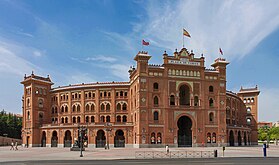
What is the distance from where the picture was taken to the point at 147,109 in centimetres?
8225

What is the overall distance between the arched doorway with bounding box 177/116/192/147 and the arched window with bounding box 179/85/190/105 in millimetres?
4553

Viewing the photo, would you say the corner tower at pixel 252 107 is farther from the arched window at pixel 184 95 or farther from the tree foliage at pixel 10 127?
the tree foliage at pixel 10 127

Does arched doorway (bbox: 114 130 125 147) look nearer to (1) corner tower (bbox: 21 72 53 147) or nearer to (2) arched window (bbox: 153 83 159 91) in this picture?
(2) arched window (bbox: 153 83 159 91)

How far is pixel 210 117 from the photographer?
8794 centimetres

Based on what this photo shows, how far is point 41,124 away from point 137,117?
34.4 metres

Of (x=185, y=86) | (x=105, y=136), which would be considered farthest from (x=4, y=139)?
(x=185, y=86)

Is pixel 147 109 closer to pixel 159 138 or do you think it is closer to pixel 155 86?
pixel 155 86

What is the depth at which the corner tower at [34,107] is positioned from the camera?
100250 millimetres

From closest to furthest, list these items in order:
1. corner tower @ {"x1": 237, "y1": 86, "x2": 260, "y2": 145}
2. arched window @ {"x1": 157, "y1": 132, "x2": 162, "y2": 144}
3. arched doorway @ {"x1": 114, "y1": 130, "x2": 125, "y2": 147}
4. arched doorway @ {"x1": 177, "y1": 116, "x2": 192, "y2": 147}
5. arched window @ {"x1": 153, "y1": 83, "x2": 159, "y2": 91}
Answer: arched window @ {"x1": 157, "y1": 132, "x2": 162, "y2": 144}
arched window @ {"x1": 153, "y1": 83, "x2": 159, "y2": 91}
arched doorway @ {"x1": 177, "y1": 116, "x2": 192, "y2": 147}
arched doorway @ {"x1": 114, "y1": 130, "x2": 125, "y2": 147}
corner tower @ {"x1": 237, "y1": 86, "x2": 260, "y2": 145}

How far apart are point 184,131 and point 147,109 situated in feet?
48.3

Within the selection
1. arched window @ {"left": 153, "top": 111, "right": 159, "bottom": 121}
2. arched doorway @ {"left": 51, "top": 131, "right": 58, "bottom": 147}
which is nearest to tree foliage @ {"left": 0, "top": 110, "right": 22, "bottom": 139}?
arched doorway @ {"left": 51, "top": 131, "right": 58, "bottom": 147}

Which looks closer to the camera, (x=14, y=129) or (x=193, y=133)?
(x=193, y=133)

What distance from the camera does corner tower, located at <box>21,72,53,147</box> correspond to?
329 ft

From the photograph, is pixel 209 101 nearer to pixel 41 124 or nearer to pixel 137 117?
pixel 137 117
